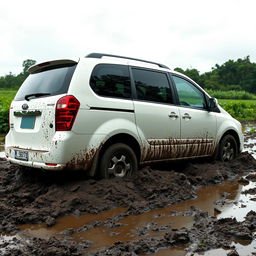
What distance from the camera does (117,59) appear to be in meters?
5.29

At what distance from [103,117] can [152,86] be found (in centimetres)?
132

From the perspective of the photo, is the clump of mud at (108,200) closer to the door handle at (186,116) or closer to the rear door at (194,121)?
the rear door at (194,121)

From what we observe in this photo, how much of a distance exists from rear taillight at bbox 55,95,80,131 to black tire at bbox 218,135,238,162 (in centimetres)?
361

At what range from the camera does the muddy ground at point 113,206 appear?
3193 millimetres

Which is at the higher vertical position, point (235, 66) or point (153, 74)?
point (235, 66)

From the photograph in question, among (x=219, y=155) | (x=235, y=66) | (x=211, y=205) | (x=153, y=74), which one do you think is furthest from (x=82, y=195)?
(x=235, y=66)

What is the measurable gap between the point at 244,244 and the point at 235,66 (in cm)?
10961

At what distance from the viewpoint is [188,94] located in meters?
6.36

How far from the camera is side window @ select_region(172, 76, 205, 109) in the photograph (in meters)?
6.16

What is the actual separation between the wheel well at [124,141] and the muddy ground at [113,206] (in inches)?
13.9

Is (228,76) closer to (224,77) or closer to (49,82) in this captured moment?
(224,77)

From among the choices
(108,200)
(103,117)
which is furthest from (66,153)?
(108,200)

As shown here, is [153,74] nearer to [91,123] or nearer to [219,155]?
[91,123]

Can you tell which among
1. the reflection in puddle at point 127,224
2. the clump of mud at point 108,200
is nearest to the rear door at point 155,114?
the clump of mud at point 108,200
